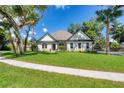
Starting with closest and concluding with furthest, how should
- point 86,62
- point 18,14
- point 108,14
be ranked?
1. point 86,62
2. point 18,14
3. point 108,14

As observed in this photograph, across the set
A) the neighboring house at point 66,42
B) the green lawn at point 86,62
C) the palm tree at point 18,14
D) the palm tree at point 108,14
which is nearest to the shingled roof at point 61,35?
the neighboring house at point 66,42

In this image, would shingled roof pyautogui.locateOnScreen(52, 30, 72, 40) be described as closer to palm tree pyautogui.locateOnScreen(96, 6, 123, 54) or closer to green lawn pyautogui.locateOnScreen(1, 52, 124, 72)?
palm tree pyautogui.locateOnScreen(96, 6, 123, 54)

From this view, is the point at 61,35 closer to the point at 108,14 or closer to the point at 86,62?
the point at 108,14

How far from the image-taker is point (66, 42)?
4447cm

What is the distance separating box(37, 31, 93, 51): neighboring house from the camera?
4372 centimetres

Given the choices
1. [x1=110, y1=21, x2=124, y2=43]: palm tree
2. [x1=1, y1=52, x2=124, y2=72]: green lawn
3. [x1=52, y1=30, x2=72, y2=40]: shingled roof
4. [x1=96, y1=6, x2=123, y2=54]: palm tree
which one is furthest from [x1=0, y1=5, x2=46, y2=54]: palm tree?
[x1=110, y1=21, x2=124, y2=43]: palm tree

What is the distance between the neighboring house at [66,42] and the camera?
4372 centimetres

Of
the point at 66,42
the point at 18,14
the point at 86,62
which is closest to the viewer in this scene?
the point at 86,62

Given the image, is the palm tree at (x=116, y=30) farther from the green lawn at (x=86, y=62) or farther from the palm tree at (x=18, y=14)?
the green lawn at (x=86, y=62)

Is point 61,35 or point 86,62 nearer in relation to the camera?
point 86,62

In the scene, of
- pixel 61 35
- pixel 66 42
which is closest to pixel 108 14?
pixel 66 42

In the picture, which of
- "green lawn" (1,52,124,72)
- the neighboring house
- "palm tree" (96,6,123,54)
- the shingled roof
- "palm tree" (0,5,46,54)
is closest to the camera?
"green lawn" (1,52,124,72)
